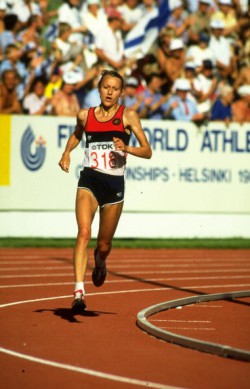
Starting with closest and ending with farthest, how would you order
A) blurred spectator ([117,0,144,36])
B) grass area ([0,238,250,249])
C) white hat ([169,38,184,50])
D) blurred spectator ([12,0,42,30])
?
1. blurred spectator ([12,0,42,30])
2. grass area ([0,238,250,249])
3. blurred spectator ([117,0,144,36])
4. white hat ([169,38,184,50])

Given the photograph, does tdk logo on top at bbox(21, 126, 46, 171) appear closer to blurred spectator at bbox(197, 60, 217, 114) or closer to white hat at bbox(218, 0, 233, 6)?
blurred spectator at bbox(197, 60, 217, 114)

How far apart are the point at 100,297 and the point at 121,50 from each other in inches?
393

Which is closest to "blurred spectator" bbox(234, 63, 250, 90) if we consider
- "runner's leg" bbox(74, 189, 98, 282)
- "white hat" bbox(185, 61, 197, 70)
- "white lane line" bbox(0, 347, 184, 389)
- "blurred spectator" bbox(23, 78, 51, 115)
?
"white hat" bbox(185, 61, 197, 70)

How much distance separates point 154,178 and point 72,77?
291cm

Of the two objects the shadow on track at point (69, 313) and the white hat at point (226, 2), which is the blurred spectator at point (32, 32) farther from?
the shadow on track at point (69, 313)

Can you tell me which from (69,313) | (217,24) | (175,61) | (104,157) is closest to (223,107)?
(175,61)

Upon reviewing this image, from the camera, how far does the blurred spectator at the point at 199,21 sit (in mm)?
21516

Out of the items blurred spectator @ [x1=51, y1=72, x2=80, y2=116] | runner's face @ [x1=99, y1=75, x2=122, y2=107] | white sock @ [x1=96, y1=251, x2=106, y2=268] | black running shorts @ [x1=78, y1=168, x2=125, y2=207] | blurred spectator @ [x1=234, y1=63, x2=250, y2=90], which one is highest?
blurred spectator @ [x1=234, y1=63, x2=250, y2=90]

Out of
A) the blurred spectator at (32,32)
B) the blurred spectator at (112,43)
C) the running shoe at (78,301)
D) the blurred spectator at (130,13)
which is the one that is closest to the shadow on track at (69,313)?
the running shoe at (78,301)

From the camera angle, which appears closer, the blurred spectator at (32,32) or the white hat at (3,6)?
the white hat at (3,6)

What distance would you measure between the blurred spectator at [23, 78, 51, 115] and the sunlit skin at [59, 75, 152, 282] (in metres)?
9.43

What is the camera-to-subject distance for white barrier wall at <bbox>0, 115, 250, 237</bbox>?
19500 millimetres

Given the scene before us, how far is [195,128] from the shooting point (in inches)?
832

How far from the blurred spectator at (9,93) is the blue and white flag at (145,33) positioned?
274 centimetres
